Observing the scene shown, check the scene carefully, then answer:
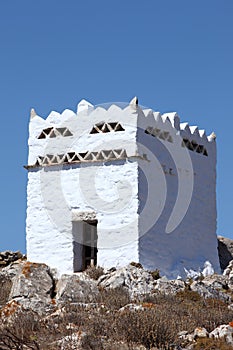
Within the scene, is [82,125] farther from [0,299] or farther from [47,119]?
[0,299]

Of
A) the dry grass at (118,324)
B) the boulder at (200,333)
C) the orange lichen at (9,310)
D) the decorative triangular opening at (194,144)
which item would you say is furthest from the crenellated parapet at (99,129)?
the boulder at (200,333)

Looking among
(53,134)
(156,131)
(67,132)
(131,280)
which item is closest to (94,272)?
(131,280)

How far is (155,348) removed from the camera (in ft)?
Result: 44.0

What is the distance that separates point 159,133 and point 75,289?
5.96 metres

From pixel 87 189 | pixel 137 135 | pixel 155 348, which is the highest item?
pixel 137 135

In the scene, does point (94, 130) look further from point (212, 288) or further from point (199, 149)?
point (212, 288)

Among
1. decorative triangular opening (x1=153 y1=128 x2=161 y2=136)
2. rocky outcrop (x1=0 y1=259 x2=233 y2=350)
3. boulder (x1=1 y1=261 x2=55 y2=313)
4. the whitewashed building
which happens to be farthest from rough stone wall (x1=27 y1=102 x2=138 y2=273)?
boulder (x1=1 y1=261 x2=55 y2=313)

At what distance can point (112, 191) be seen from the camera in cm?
2189

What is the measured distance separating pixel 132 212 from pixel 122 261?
1.39m

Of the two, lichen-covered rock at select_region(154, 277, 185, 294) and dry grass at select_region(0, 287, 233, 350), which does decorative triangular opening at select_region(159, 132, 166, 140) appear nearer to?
lichen-covered rock at select_region(154, 277, 185, 294)

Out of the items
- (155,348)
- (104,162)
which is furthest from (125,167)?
(155,348)

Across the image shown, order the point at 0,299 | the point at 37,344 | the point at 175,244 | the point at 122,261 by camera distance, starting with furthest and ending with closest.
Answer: the point at 175,244 → the point at 122,261 → the point at 0,299 → the point at 37,344

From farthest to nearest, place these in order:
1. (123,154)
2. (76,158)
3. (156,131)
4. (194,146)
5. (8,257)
→ 1. (8,257)
2. (194,146)
3. (156,131)
4. (76,158)
5. (123,154)

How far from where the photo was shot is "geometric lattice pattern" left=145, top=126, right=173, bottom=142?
2250 cm
